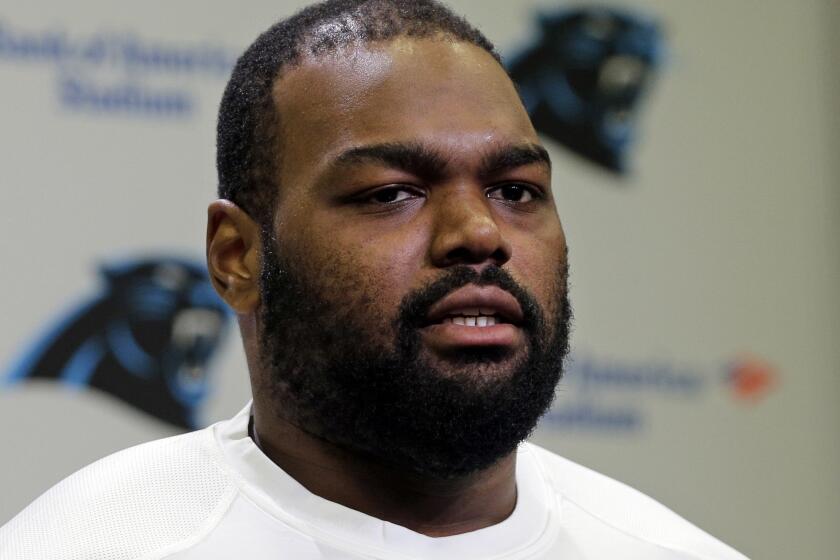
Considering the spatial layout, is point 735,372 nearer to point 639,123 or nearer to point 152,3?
point 639,123

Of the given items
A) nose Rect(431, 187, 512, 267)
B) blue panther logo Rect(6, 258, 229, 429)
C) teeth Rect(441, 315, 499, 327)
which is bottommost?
blue panther logo Rect(6, 258, 229, 429)

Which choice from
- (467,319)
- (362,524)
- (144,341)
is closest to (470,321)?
(467,319)

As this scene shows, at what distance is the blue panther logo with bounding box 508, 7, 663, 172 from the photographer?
263 cm

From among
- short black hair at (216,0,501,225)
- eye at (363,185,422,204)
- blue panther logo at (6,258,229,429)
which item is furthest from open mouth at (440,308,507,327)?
blue panther logo at (6,258,229,429)

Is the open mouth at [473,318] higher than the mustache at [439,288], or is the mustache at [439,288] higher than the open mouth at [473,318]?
the mustache at [439,288]

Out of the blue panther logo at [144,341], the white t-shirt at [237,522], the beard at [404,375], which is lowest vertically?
the blue panther logo at [144,341]

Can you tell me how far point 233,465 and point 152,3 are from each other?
117 centimetres

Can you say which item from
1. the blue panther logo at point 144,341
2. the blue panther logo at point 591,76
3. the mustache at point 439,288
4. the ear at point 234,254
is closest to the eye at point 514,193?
the mustache at point 439,288

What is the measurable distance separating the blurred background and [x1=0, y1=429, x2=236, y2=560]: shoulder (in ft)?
2.62

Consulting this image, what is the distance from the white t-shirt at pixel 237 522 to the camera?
4.07 ft

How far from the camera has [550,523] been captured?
1.38 m

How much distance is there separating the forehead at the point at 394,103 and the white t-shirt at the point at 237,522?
314 millimetres

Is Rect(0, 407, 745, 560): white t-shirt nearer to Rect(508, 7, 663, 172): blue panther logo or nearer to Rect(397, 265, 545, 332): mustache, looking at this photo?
Rect(397, 265, 545, 332): mustache

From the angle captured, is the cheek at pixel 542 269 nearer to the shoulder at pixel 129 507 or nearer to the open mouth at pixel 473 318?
the open mouth at pixel 473 318
